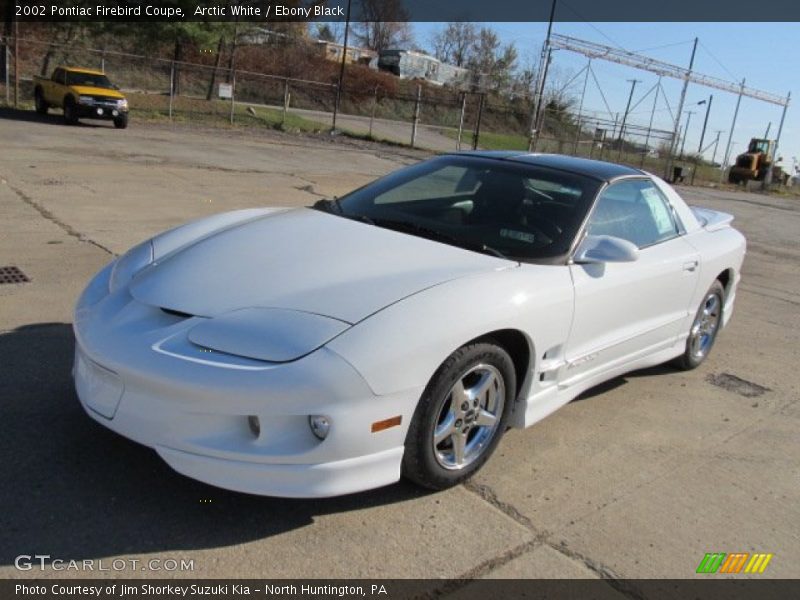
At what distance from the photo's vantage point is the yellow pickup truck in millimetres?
Answer: 20625

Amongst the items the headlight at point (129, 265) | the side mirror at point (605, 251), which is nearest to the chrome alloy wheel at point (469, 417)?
the side mirror at point (605, 251)

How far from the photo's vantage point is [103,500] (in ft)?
8.87

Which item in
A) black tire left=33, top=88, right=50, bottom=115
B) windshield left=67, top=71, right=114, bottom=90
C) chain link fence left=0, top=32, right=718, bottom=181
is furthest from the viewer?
chain link fence left=0, top=32, right=718, bottom=181

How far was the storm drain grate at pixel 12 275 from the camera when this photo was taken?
536cm

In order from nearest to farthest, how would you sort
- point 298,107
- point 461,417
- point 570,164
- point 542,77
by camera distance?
point 461,417 → point 570,164 → point 542,77 → point 298,107

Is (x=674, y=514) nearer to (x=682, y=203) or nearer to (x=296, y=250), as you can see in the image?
(x=296, y=250)

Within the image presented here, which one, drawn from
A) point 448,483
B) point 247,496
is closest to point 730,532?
point 448,483

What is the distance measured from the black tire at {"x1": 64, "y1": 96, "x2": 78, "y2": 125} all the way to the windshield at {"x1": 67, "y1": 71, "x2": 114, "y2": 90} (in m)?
0.97

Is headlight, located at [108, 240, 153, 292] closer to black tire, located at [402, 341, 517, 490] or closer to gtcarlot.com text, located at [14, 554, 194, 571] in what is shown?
gtcarlot.com text, located at [14, 554, 194, 571]

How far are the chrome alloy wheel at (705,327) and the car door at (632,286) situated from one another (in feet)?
1.24

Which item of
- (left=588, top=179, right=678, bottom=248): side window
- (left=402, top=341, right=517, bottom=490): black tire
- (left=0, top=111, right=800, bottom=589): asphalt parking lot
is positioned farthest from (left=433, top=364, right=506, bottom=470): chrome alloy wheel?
(left=588, top=179, right=678, bottom=248): side window

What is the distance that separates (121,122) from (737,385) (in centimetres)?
2038

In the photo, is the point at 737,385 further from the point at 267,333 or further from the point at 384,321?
the point at 267,333

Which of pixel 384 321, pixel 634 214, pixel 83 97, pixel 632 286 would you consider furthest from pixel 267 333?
pixel 83 97
